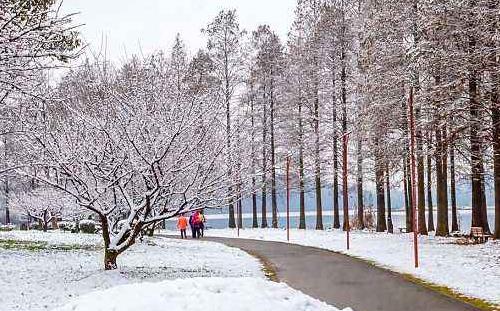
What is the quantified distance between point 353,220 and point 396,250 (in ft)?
58.1

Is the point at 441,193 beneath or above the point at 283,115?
beneath

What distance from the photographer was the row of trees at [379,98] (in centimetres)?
1898

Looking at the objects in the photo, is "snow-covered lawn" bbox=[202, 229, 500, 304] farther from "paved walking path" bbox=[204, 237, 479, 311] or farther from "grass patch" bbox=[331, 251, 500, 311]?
"paved walking path" bbox=[204, 237, 479, 311]

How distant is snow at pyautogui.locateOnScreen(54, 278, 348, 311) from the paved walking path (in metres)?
3.90

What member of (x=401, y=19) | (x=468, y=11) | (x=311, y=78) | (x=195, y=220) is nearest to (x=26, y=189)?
(x=195, y=220)

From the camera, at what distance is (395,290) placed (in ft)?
39.8

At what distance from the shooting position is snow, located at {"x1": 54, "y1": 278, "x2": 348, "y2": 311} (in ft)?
20.4

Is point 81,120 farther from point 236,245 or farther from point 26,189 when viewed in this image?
point 26,189

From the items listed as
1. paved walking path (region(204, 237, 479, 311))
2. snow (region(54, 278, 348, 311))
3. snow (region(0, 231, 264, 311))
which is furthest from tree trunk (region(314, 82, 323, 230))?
snow (region(54, 278, 348, 311))

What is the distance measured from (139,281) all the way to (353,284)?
15.7ft

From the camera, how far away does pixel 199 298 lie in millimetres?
6367

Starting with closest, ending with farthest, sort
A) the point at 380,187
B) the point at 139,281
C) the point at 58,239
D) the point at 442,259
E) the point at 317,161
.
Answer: the point at 139,281
the point at 442,259
the point at 58,239
the point at 380,187
the point at 317,161

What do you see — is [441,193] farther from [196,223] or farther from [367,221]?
[196,223]

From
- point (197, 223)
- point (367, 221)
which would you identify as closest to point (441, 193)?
point (367, 221)
